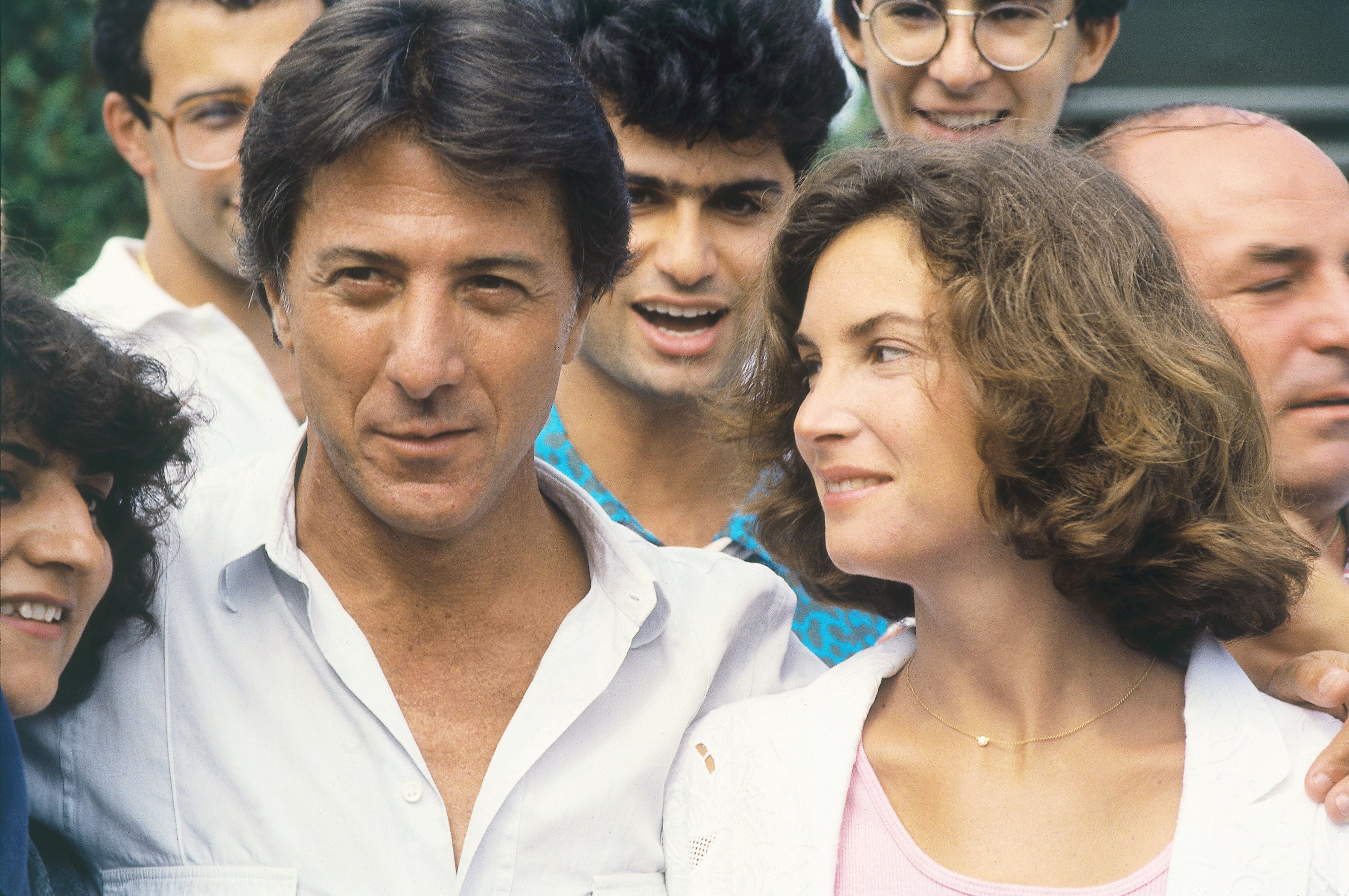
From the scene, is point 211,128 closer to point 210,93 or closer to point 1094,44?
point 210,93

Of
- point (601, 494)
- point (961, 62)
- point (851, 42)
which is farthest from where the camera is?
point (851, 42)

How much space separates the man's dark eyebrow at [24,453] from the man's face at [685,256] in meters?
1.53

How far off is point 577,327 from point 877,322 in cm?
68

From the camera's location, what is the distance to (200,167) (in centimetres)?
382

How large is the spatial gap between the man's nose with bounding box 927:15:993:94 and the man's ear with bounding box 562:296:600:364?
1100 mm

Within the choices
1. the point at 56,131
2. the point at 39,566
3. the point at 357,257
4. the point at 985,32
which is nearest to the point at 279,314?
the point at 357,257

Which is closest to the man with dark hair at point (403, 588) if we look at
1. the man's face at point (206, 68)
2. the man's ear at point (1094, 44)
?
the man's face at point (206, 68)

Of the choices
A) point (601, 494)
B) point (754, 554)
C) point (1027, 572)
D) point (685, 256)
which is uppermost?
point (685, 256)

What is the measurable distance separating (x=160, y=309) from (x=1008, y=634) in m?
2.57

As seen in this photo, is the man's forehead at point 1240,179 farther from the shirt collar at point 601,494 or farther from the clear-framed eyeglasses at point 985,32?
the shirt collar at point 601,494

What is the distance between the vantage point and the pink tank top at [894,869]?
2.10m

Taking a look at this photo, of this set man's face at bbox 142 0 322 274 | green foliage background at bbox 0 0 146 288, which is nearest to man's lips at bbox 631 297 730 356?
man's face at bbox 142 0 322 274

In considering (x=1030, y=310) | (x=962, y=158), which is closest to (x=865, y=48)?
(x=962, y=158)

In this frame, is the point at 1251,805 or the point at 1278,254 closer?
the point at 1251,805
